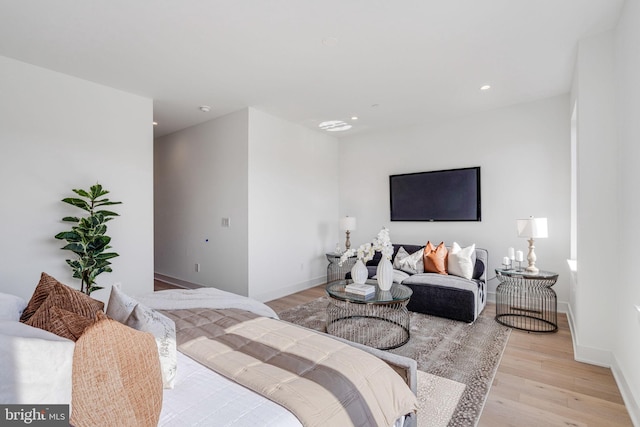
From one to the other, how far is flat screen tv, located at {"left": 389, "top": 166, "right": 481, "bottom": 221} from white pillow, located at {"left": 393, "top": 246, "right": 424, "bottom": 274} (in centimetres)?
75

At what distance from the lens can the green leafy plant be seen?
3021 millimetres

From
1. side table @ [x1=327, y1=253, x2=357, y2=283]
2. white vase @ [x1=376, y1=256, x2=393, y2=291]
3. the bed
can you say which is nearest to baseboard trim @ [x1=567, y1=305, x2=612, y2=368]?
white vase @ [x1=376, y1=256, x2=393, y2=291]

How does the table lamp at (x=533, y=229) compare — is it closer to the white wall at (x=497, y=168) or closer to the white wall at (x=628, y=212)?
the white wall at (x=497, y=168)

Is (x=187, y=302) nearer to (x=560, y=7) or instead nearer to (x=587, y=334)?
(x=587, y=334)

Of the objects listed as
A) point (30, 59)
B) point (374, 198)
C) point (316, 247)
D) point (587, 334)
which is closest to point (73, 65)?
point (30, 59)

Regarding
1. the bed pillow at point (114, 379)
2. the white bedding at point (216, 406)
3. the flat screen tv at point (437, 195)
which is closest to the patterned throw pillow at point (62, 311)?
the bed pillow at point (114, 379)

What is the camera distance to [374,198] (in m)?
5.43

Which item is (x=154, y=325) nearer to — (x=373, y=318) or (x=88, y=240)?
(x=88, y=240)

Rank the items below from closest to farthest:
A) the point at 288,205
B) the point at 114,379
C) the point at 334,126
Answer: the point at 114,379
the point at 288,205
the point at 334,126

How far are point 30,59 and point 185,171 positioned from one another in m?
2.46

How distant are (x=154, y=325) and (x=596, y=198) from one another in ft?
10.7

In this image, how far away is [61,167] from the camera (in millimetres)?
3154

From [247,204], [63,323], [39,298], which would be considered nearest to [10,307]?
[39,298]

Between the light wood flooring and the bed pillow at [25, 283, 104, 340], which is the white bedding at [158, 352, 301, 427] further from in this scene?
the light wood flooring
